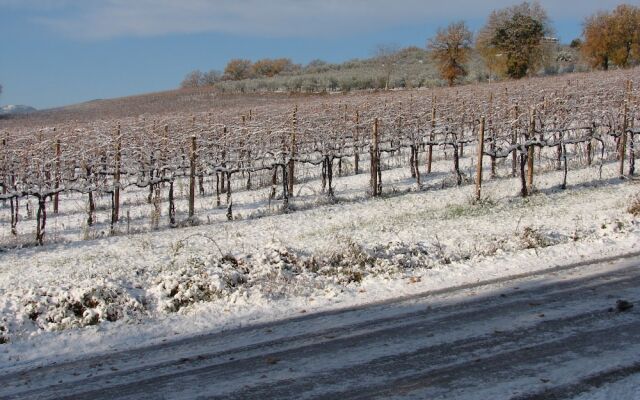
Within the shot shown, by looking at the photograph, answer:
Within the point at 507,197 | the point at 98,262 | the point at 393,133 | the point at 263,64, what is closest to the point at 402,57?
the point at 263,64

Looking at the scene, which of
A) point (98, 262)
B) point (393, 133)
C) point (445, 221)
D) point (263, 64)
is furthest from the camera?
point (263, 64)

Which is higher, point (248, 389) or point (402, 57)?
point (402, 57)

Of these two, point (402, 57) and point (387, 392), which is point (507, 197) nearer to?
point (387, 392)

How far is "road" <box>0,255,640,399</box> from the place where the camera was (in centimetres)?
529

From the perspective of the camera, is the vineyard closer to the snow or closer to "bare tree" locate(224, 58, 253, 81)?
the snow

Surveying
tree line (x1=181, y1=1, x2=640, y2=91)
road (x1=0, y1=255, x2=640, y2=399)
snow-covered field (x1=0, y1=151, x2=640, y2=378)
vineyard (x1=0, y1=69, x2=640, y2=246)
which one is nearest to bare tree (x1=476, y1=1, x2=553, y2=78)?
tree line (x1=181, y1=1, x2=640, y2=91)

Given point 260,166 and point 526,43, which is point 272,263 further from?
point 526,43

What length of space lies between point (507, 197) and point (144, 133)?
17.1m

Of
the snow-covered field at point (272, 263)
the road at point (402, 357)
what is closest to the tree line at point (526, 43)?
the snow-covered field at point (272, 263)

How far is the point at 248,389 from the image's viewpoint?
545 cm

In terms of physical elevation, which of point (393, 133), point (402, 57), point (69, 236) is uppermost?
point (402, 57)

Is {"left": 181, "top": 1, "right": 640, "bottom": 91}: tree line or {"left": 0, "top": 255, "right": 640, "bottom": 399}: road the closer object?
{"left": 0, "top": 255, "right": 640, "bottom": 399}: road

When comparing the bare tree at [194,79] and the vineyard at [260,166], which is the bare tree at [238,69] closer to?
the bare tree at [194,79]

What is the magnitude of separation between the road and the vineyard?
29.3 feet
